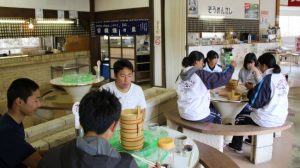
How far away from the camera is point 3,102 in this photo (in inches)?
284

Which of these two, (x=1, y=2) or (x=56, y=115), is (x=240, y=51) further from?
(x=1, y=2)

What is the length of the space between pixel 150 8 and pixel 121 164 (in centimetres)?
603

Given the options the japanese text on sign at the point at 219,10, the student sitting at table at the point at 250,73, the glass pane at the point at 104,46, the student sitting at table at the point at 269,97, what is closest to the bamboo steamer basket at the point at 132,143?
the student sitting at table at the point at 269,97

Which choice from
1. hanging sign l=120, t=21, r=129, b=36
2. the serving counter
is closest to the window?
hanging sign l=120, t=21, r=129, b=36

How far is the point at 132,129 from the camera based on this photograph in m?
2.23

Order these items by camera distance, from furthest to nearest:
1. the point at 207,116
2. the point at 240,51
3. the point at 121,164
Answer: the point at 240,51
the point at 207,116
the point at 121,164

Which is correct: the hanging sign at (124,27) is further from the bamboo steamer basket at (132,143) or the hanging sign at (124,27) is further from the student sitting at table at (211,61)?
the bamboo steamer basket at (132,143)

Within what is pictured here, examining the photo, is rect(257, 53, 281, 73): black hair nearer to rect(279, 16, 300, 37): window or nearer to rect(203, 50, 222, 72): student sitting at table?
rect(203, 50, 222, 72): student sitting at table

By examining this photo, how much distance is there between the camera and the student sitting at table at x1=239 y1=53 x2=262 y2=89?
4656mm

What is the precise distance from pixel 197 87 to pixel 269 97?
925mm

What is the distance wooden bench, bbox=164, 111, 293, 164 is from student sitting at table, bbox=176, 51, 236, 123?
0.13 m

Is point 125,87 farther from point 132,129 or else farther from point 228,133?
point 228,133

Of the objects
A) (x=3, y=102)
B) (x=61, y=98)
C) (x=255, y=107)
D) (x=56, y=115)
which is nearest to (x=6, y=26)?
(x=3, y=102)

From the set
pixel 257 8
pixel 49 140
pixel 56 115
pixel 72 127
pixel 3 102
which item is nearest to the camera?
pixel 49 140
